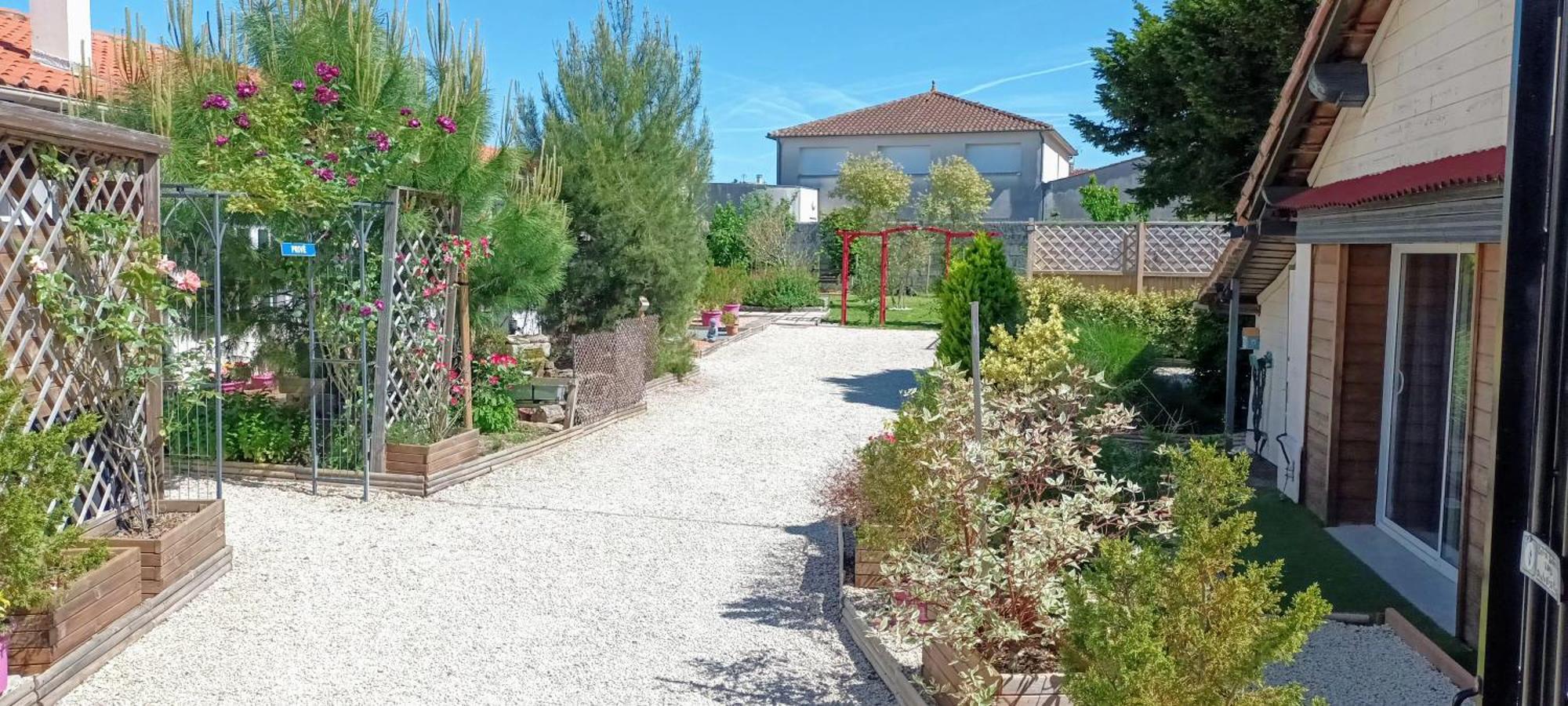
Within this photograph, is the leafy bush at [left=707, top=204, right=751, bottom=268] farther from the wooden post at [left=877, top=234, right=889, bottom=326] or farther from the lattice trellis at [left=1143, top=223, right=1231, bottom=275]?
the lattice trellis at [left=1143, top=223, right=1231, bottom=275]

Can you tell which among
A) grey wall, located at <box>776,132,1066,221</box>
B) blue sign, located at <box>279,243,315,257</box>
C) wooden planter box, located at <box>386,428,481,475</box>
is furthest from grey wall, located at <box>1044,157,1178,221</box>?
blue sign, located at <box>279,243,315,257</box>

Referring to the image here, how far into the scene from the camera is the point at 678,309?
14539 millimetres

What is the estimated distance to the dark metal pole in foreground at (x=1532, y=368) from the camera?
5.93ft

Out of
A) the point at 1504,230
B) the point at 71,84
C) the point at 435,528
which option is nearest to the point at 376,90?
the point at 435,528

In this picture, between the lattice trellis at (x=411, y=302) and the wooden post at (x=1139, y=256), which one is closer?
the lattice trellis at (x=411, y=302)

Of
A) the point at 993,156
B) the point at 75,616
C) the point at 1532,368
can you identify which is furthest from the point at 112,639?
the point at 993,156

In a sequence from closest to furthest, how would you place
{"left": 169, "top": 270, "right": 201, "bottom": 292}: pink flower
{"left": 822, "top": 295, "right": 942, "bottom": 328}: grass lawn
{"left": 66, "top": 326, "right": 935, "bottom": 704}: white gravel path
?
{"left": 66, "top": 326, "right": 935, "bottom": 704}: white gravel path
{"left": 169, "top": 270, "right": 201, "bottom": 292}: pink flower
{"left": 822, "top": 295, "right": 942, "bottom": 328}: grass lawn

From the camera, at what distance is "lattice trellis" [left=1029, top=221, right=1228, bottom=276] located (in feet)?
73.9

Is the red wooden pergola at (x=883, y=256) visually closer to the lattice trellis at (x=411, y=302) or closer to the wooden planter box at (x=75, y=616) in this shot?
→ the lattice trellis at (x=411, y=302)

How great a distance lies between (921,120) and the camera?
45.8 metres

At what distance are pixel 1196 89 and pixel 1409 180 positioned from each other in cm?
615

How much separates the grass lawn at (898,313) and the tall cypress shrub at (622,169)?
29.1 ft

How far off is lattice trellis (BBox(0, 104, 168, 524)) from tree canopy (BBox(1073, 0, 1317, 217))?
9.31 metres

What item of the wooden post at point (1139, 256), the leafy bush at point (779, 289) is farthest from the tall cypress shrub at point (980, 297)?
the leafy bush at point (779, 289)
